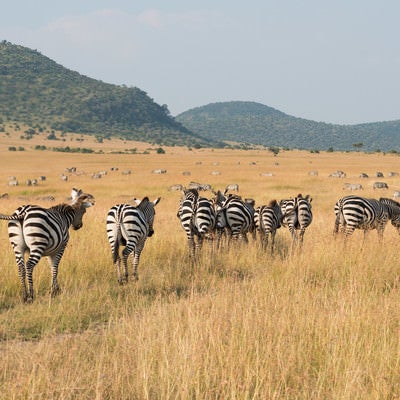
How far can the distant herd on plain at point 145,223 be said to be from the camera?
842 centimetres

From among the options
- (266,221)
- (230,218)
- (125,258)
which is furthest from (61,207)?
(266,221)

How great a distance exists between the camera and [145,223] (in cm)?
1046

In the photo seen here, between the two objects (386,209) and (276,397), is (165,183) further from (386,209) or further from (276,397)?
(276,397)

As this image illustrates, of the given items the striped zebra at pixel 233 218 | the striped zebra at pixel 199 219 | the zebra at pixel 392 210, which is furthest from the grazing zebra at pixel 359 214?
the striped zebra at pixel 199 219

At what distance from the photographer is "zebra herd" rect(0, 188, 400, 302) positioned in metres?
8.42

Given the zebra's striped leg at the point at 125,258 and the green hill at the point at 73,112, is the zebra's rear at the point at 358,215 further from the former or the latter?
the green hill at the point at 73,112

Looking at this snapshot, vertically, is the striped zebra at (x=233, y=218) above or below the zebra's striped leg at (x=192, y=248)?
above

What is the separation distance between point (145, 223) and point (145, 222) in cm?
4

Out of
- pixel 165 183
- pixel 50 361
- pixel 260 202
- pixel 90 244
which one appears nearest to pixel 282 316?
pixel 50 361

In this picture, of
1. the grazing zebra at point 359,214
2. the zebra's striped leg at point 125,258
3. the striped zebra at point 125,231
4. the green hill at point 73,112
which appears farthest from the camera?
the green hill at point 73,112

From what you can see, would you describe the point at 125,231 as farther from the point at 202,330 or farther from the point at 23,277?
the point at 202,330

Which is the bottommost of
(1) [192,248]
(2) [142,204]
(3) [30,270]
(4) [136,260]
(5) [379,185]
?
(1) [192,248]

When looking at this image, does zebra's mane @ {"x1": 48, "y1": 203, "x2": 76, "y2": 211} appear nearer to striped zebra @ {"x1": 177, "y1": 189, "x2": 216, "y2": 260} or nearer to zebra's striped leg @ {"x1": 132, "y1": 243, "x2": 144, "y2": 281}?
zebra's striped leg @ {"x1": 132, "y1": 243, "x2": 144, "y2": 281}

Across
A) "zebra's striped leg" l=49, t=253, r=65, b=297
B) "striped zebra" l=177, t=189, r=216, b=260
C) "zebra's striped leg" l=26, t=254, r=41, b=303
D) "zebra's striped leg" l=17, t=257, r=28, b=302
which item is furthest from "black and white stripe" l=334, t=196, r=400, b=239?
"zebra's striped leg" l=17, t=257, r=28, b=302
